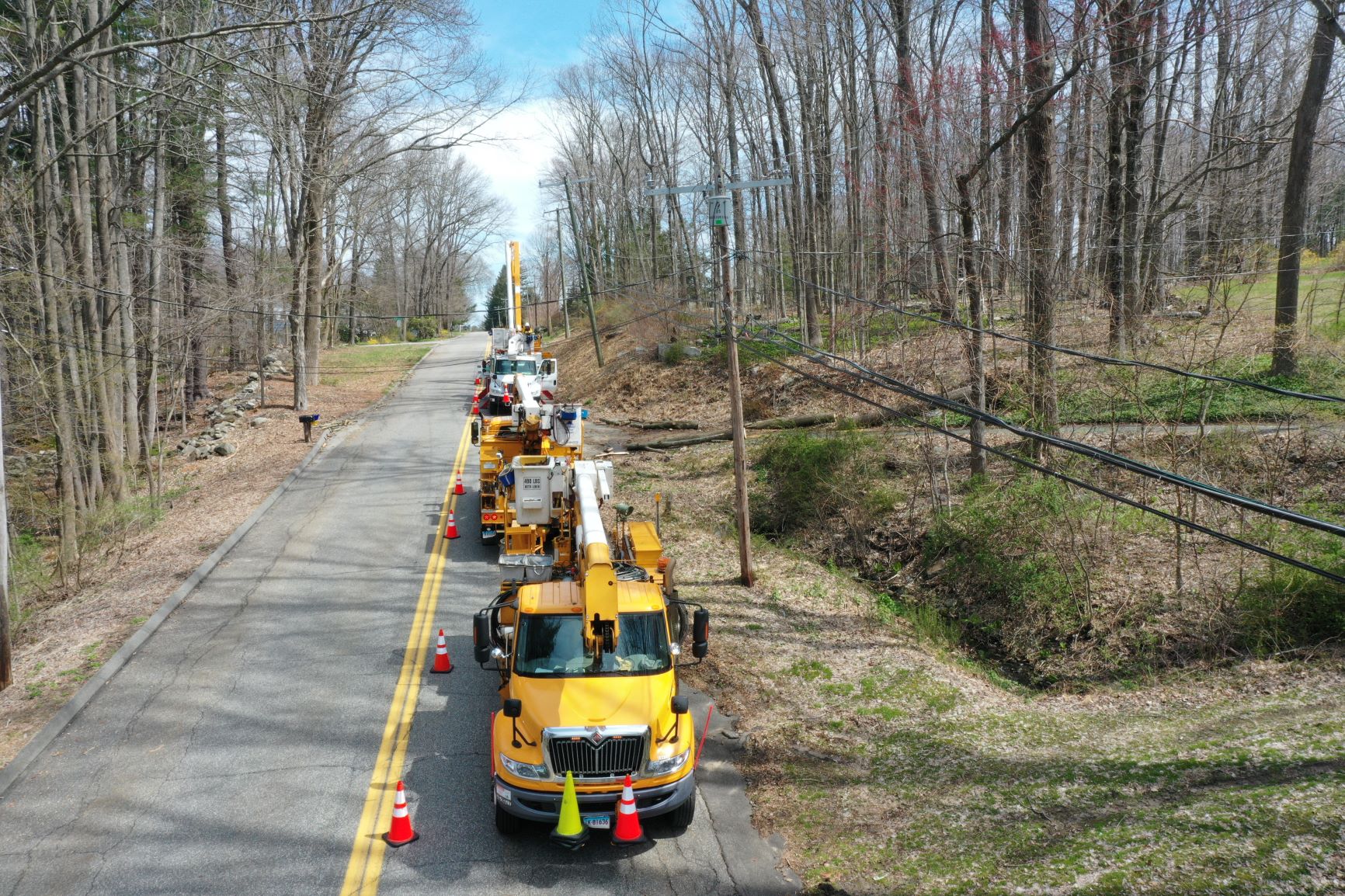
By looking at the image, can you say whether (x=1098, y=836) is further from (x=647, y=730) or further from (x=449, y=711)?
(x=449, y=711)

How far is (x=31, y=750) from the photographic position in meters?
9.83

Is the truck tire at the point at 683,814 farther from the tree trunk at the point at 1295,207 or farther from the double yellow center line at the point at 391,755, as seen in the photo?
the tree trunk at the point at 1295,207

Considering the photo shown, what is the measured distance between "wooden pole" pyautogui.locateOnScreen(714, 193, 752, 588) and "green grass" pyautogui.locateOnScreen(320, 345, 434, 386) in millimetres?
32581

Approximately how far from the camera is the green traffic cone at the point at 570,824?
738 centimetres

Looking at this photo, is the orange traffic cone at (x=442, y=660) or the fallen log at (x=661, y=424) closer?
the orange traffic cone at (x=442, y=660)

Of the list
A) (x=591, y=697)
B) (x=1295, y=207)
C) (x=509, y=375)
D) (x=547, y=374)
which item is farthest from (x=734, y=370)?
(x=547, y=374)

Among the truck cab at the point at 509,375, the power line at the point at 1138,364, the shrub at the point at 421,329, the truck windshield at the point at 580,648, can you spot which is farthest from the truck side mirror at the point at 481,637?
the shrub at the point at 421,329

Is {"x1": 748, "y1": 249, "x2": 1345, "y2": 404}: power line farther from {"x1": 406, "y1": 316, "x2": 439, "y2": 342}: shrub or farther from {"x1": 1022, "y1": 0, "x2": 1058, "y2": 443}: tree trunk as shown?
{"x1": 406, "y1": 316, "x2": 439, "y2": 342}: shrub

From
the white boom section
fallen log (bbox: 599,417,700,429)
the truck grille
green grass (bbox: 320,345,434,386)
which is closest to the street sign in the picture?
the white boom section

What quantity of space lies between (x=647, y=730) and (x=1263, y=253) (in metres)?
26.1

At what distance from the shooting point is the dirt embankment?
11.8m

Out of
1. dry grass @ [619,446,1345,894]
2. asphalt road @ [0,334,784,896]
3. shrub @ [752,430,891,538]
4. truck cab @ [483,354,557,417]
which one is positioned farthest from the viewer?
truck cab @ [483,354,557,417]

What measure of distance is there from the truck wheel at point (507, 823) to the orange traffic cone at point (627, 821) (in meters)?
1.05

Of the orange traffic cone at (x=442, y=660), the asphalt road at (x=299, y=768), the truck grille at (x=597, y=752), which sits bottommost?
the asphalt road at (x=299, y=768)
